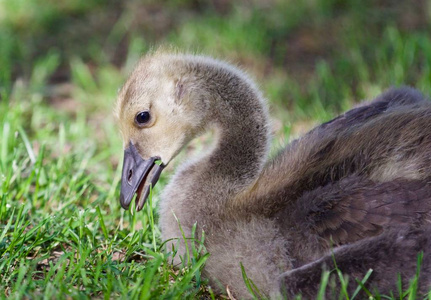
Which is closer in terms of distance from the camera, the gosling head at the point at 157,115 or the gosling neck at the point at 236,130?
the gosling neck at the point at 236,130

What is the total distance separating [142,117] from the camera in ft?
12.1

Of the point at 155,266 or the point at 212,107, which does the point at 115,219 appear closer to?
the point at 212,107

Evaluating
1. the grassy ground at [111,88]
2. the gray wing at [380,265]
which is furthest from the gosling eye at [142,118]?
the gray wing at [380,265]

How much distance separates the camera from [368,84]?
5602 millimetres

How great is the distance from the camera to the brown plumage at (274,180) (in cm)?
289

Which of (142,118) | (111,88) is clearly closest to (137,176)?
(142,118)

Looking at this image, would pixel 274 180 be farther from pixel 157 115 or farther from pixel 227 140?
pixel 157 115

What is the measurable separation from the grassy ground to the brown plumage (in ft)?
0.66

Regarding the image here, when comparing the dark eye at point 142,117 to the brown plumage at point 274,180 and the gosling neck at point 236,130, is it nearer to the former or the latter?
the brown plumage at point 274,180

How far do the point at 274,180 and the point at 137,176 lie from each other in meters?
0.76

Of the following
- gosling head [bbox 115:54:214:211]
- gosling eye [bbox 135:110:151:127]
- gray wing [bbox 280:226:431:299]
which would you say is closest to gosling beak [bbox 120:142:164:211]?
gosling head [bbox 115:54:214:211]

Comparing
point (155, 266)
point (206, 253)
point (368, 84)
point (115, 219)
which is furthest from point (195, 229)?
point (368, 84)

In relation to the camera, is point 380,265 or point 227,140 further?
point 227,140

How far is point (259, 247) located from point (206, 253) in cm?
24
